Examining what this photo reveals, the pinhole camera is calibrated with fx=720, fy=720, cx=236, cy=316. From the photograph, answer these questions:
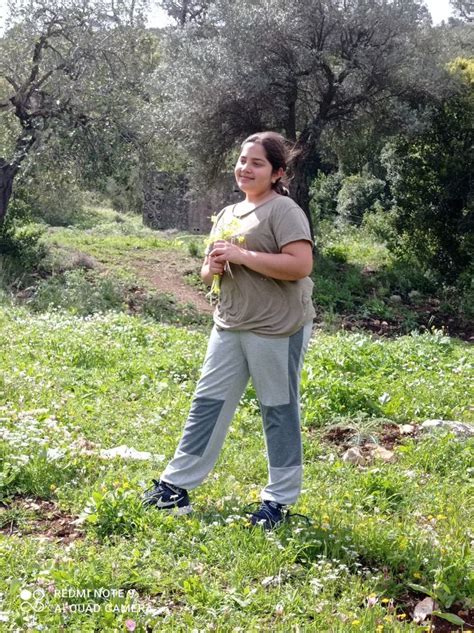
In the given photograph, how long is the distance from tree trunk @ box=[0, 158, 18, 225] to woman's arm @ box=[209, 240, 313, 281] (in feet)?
36.8

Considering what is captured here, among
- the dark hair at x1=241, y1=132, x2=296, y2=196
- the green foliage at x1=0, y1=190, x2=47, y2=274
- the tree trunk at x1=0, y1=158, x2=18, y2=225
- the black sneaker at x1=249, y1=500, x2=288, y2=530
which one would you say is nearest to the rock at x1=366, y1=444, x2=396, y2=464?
the black sneaker at x1=249, y1=500, x2=288, y2=530

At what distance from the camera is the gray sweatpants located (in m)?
3.37

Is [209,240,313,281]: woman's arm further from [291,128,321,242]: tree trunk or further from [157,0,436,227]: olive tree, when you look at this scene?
[291,128,321,242]: tree trunk

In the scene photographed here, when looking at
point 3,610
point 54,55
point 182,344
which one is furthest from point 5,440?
point 54,55

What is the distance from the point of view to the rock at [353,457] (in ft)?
15.3

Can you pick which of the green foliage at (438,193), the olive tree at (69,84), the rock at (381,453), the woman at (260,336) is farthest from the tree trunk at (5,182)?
the woman at (260,336)

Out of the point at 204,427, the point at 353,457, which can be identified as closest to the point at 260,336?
the point at 204,427

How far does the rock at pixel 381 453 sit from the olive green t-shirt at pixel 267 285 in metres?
1.74

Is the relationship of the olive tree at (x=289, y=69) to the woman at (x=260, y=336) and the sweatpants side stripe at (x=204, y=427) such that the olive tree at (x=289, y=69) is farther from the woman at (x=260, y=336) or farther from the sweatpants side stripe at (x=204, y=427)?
the sweatpants side stripe at (x=204, y=427)

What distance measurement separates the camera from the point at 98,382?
19.7 ft

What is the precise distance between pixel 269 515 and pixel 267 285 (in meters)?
1.07

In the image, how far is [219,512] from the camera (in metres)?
3.52

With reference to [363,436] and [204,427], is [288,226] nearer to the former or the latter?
[204,427]

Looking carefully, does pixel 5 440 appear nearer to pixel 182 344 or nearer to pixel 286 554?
pixel 286 554
